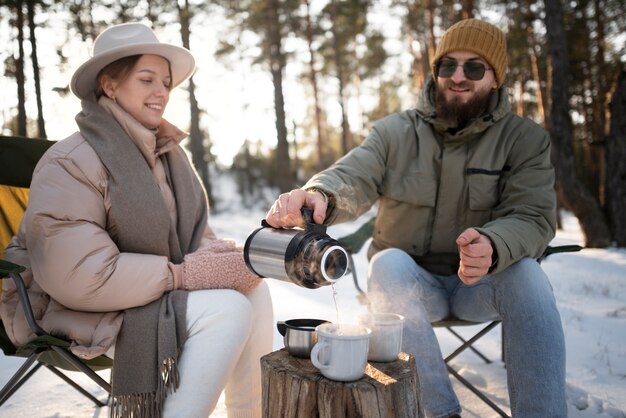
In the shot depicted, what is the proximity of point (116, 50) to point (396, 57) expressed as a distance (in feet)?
56.7

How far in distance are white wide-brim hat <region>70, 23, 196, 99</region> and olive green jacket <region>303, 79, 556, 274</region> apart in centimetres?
89

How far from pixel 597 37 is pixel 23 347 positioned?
42.8 feet

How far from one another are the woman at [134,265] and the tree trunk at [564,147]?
20.7 feet

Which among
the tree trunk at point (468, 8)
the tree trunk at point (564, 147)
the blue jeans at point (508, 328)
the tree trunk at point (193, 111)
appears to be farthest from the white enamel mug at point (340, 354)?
the tree trunk at point (193, 111)

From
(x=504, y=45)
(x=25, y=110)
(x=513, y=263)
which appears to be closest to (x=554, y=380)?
(x=513, y=263)

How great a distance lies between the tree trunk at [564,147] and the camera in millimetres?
7402

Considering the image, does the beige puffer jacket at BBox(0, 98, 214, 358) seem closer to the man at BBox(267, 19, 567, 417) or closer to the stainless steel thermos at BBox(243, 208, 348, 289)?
the stainless steel thermos at BBox(243, 208, 348, 289)

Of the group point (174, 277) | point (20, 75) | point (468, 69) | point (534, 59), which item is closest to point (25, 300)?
point (174, 277)

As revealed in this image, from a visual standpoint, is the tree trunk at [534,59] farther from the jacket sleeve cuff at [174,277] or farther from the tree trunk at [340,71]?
the jacket sleeve cuff at [174,277]

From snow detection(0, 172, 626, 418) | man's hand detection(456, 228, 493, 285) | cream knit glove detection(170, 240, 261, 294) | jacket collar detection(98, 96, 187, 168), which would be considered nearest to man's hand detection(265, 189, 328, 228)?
cream knit glove detection(170, 240, 261, 294)

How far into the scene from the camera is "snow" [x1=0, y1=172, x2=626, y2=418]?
2.70 m

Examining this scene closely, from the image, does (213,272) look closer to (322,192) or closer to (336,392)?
(322,192)

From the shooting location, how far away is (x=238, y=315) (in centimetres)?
202

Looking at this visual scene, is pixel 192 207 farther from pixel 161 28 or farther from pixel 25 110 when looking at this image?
pixel 161 28
